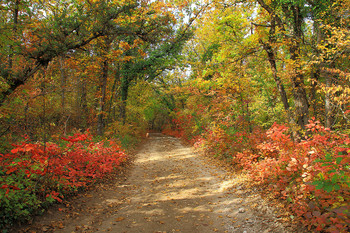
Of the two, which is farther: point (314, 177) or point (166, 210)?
point (166, 210)

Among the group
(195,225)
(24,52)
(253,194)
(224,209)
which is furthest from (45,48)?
(253,194)

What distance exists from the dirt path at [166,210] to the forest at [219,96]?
19.8 inches

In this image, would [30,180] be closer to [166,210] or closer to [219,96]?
[166,210]

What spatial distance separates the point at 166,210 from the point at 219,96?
9.25m

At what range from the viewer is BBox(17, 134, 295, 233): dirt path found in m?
4.18

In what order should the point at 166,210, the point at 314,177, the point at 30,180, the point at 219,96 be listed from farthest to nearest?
the point at 219,96 → the point at 166,210 → the point at 30,180 → the point at 314,177

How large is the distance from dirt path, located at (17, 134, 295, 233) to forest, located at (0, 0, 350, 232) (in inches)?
19.8

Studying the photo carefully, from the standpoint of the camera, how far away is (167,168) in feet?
31.7

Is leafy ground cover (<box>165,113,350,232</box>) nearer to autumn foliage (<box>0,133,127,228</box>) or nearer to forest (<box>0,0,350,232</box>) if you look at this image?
forest (<box>0,0,350,232</box>)

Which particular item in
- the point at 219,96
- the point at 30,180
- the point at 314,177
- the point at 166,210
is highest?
the point at 219,96

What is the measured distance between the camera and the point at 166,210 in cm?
511

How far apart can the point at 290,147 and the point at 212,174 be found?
3.46m

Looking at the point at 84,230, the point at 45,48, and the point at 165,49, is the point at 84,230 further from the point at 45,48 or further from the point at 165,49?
the point at 165,49

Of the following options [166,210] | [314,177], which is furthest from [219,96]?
[314,177]
